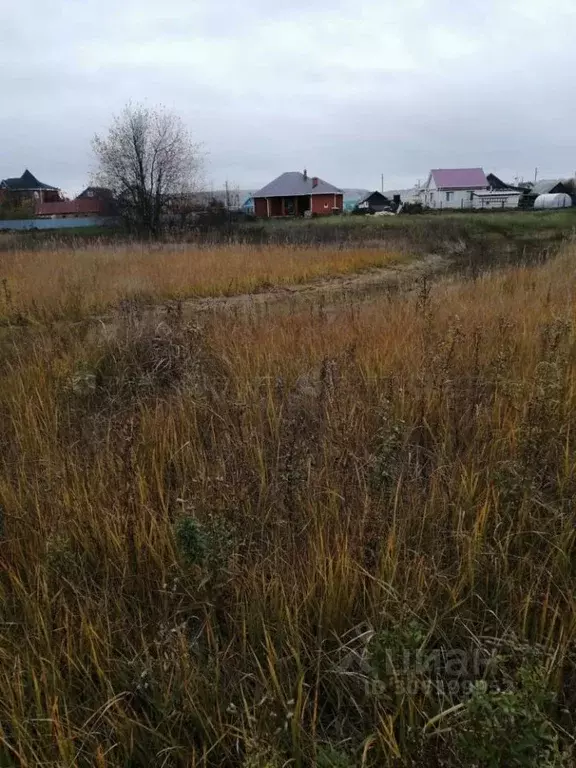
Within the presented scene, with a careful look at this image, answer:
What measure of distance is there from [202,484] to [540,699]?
136 cm

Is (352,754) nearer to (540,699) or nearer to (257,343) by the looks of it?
(540,699)

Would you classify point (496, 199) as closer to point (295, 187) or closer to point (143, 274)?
point (295, 187)

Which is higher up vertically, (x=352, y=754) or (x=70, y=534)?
(x=70, y=534)

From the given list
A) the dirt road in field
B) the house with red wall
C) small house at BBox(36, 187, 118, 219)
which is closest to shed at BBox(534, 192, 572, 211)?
the house with red wall

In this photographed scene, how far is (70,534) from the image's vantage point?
Result: 1861 millimetres

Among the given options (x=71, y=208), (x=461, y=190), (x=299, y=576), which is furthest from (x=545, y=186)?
(x=299, y=576)

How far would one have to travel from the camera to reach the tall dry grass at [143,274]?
24.2 feet

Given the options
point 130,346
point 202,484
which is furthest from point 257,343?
point 202,484

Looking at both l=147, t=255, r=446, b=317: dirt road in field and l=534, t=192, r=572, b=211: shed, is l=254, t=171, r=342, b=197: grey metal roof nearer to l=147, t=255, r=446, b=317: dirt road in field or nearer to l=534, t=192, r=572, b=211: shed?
l=534, t=192, r=572, b=211: shed

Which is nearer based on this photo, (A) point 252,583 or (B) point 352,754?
(B) point 352,754

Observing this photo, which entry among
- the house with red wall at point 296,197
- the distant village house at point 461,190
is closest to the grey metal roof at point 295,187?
the house with red wall at point 296,197

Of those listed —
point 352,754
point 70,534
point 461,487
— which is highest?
point 461,487

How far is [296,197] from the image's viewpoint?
53.4m

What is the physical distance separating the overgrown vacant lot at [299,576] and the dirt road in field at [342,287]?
12.6 feet
